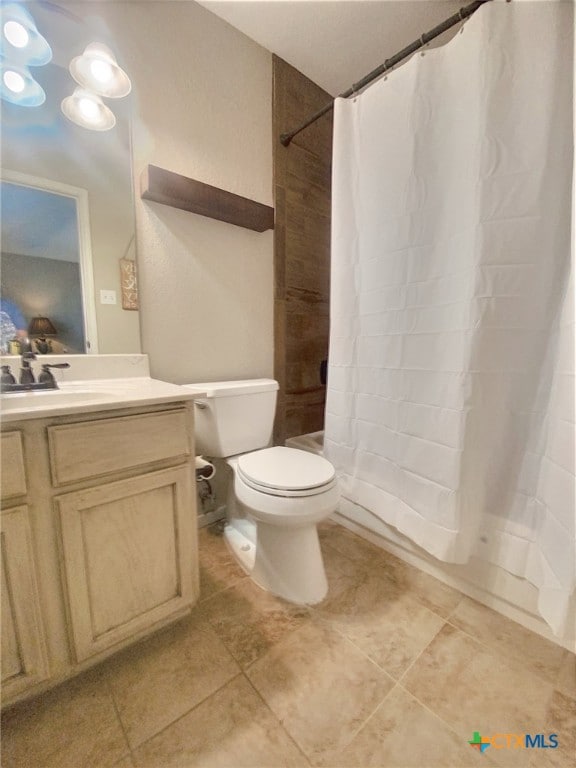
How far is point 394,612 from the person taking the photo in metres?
1.07

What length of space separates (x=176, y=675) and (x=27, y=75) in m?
1.84

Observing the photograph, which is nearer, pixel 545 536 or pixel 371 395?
pixel 545 536

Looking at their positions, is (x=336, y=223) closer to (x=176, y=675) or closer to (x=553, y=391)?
(x=553, y=391)

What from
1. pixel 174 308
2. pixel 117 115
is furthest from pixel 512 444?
pixel 117 115

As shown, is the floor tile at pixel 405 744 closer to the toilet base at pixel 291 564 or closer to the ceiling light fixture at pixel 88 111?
the toilet base at pixel 291 564

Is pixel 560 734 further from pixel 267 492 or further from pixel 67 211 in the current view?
pixel 67 211

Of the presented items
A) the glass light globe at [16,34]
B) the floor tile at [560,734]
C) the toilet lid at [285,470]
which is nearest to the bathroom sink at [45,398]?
the toilet lid at [285,470]

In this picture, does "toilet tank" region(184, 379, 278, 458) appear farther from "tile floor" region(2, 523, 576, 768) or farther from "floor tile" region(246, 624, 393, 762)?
"floor tile" region(246, 624, 393, 762)

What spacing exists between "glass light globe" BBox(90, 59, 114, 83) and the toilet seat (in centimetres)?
139

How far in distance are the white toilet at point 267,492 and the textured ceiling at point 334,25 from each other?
1.57 m

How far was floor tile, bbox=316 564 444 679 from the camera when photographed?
93 centimetres

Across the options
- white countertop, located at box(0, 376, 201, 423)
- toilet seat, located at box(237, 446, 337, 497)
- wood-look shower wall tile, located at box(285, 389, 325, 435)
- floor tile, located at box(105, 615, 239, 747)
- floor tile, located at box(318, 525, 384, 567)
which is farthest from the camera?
wood-look shower wall tile, located at box(285, 389, 325, 435)

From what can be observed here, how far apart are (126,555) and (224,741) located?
472mm

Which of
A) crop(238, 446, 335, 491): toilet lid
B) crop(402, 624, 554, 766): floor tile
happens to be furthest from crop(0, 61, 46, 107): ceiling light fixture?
crop(402, 624, 554, 766): floor tile
